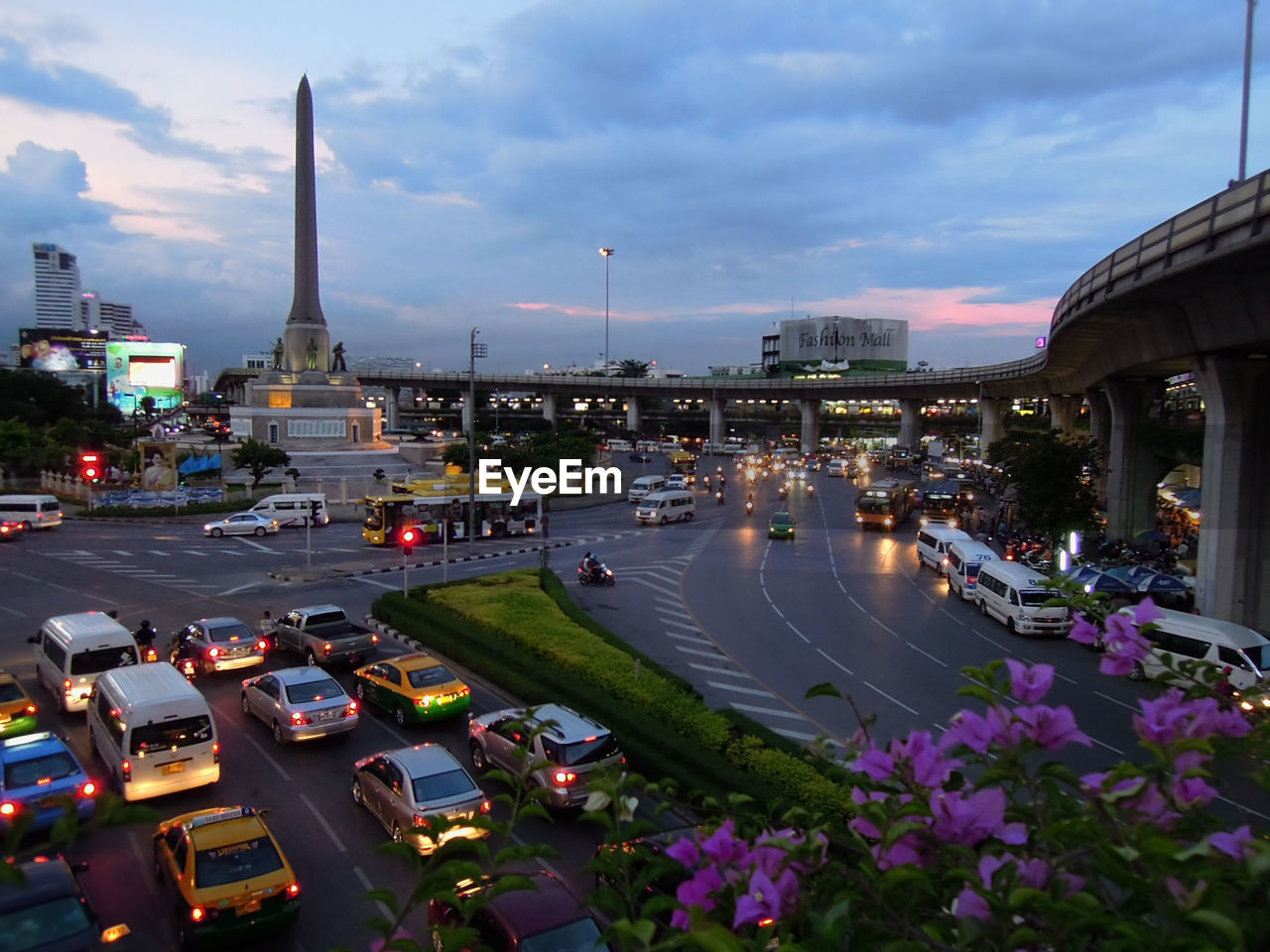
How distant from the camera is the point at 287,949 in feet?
28.4

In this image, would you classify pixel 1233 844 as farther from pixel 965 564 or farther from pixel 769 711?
pixel 965 564

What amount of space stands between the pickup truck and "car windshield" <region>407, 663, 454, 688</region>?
11.6ft

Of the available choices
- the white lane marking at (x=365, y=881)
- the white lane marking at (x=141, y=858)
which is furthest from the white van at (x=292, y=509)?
the white lane marking at (x=365, y=881)

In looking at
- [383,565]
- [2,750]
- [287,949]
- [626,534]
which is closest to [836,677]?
[287,949]

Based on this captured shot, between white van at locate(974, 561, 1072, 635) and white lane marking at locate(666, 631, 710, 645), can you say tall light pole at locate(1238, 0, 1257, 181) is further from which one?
white lane marking at locate(666, 631, 710, 645)

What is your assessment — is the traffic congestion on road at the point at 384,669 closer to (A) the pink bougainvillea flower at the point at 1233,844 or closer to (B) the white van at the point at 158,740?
(B) the white van at the point at 158,740

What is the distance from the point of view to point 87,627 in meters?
15.3

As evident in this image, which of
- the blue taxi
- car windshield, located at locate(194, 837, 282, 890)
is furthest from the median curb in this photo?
car windshield, located at locate(194, 837, 282, 890)

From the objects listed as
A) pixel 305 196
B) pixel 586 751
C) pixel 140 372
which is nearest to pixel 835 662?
pixel 586 751

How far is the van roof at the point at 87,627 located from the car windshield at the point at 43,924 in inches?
329

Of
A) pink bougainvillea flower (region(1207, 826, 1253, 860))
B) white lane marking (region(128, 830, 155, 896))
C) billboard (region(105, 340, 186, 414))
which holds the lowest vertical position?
white lane marking (region(128, 830, 155, 896))

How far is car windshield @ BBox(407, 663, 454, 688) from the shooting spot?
14.6m

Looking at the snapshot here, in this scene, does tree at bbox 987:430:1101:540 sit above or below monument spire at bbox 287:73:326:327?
below

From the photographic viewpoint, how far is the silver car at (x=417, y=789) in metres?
10.3
